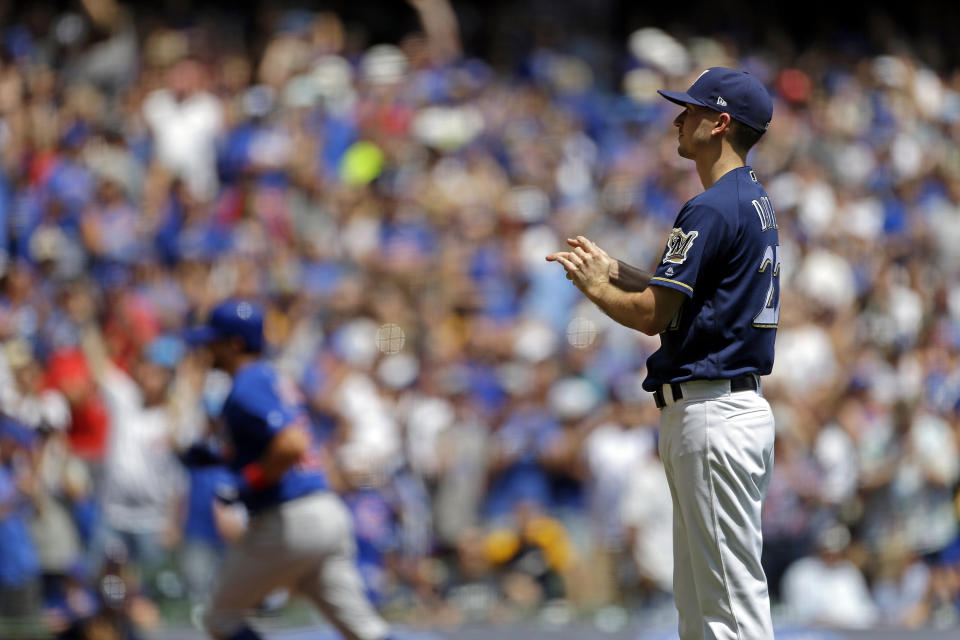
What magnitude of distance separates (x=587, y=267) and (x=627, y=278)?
140mm

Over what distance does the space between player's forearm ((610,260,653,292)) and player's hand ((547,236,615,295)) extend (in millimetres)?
26

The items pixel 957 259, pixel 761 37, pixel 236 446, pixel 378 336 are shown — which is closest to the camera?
pixel 236 446

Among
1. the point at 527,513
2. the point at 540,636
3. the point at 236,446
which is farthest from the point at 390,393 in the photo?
the point at 236,446

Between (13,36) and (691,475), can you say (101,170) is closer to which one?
(13,36)

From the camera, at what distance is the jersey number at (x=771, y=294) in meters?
4.42

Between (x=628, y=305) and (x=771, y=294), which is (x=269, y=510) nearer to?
(x=628, y=305)

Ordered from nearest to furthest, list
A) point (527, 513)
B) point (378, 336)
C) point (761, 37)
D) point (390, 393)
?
point (527, 513)
point (390, 393)
point (378, 336)
point (761, 37)

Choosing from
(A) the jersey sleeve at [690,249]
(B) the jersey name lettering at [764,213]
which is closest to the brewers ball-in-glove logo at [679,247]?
(A) the jersey sleeve at [690,249]

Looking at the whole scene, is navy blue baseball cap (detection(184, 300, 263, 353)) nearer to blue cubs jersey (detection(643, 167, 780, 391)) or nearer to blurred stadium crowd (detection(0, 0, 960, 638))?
blurred stadium crowd (detection(0, 0, 960, 638))

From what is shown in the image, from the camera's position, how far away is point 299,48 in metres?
13.4

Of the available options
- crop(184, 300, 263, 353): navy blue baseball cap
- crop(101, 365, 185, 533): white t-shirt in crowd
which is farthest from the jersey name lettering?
crop(101, 365, 185, 533): white t-shirt in crowd

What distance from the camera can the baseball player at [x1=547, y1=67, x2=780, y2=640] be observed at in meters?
4.27

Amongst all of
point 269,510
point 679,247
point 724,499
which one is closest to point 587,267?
point 679,247

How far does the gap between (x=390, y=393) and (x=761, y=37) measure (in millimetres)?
7973
